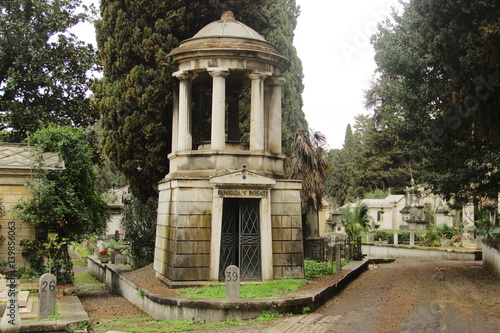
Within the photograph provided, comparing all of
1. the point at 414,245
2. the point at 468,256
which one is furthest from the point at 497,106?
the point at 414,245

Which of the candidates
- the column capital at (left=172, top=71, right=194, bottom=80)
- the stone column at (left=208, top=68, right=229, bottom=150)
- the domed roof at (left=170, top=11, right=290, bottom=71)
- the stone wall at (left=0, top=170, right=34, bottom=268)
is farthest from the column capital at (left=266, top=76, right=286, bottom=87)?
the stone wall at (left=0, top=170, right=34, bottom=268)

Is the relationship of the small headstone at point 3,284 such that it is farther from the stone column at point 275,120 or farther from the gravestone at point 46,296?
the stone column at point 275,120

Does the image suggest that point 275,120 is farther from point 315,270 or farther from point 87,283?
point 87,283

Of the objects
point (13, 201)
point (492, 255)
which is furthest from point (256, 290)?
point (492, 255)

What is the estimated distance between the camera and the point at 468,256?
25219mm

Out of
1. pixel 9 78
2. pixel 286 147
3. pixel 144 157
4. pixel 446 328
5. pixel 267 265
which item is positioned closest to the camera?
pixel 446 328

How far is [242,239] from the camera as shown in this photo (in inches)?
506

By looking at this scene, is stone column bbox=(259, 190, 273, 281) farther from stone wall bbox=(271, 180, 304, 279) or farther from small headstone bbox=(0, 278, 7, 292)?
small headstone bbox=(0, 278, 7, 292)

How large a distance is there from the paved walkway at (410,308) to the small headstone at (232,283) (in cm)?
119

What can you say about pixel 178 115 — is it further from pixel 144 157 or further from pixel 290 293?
pixel 290 293

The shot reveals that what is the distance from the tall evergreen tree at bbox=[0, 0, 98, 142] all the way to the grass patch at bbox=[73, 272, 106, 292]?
243 inches

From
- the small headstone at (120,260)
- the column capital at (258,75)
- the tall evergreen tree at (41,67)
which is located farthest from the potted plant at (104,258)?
the column capital at (258,75)

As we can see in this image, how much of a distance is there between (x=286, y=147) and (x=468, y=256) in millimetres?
10153

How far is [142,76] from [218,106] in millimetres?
3575
